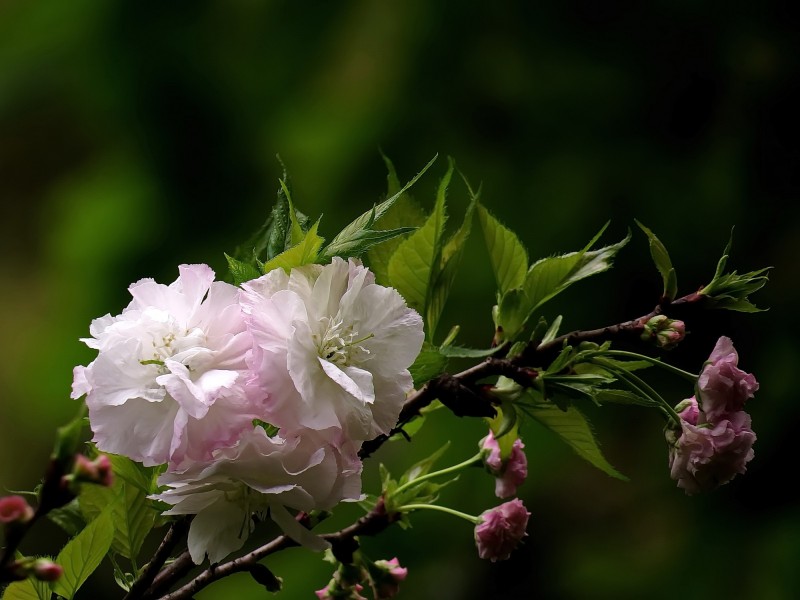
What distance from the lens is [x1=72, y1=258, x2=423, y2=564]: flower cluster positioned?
0.33 m

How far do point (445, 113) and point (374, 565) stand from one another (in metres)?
1.29

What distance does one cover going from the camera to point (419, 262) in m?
0.42

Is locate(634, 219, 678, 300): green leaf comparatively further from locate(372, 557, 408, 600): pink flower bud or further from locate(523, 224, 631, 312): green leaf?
locate(372, 557, 408, 600): pink flower bud

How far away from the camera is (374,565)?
0.45 metres

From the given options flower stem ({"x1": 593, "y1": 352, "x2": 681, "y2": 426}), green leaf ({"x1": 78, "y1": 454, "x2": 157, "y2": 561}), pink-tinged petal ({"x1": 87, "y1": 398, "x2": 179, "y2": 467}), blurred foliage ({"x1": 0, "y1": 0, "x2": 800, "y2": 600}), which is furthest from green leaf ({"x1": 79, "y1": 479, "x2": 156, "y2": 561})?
blurred foliage ({"x1": 0, "y1": 0, "x2": 800, "y2": 600})

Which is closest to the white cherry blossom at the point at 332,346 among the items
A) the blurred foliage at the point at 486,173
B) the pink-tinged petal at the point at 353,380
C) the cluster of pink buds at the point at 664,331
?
the pink-tinged petal at the point at 353,380

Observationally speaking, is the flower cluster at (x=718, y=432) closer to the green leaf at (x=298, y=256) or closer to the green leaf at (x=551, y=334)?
the green leaf at (x=551, y=334)

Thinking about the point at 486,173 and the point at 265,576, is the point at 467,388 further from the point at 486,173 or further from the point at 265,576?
the point at 486,173

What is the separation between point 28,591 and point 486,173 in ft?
4.39

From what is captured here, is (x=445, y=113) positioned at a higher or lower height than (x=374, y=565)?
lower

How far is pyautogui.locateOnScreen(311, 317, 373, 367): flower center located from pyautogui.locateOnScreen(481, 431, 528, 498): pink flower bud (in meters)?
0.13

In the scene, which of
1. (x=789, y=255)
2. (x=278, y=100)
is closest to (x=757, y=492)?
(x=789, y=255)

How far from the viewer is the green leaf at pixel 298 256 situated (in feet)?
1.19

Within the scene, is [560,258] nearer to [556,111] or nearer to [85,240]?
[556,111]
